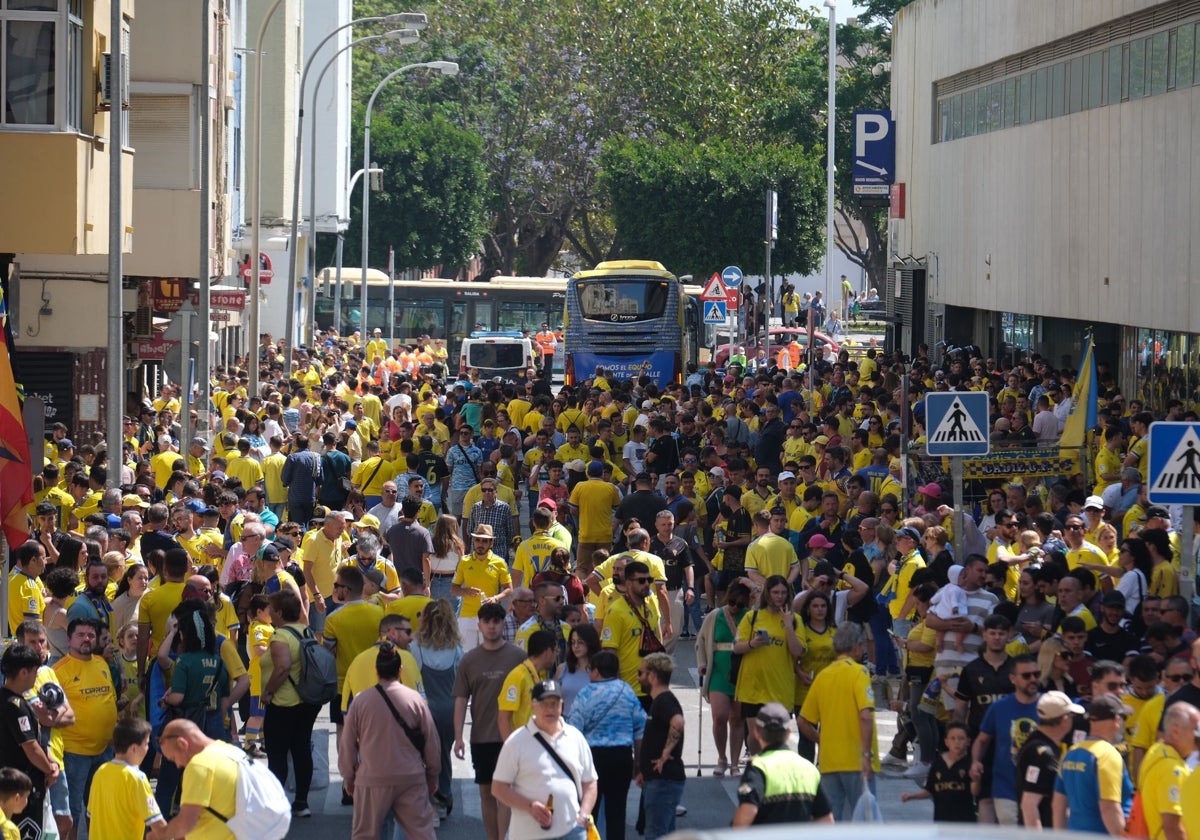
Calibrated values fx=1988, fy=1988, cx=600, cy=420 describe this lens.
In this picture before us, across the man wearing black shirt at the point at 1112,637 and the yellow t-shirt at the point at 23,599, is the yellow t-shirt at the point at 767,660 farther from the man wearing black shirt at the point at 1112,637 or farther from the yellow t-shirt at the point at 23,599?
the yellow t-shirt at the point at 23,599

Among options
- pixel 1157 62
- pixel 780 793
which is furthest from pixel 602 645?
pixel 1157 62

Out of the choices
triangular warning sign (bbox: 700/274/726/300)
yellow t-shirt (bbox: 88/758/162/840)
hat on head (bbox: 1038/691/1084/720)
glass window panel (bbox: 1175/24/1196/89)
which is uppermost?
glass window panel (bbox: 1175/24/1196/89)

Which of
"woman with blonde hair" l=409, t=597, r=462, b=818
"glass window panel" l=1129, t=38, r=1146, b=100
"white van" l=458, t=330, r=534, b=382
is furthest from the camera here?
"white van" l=458, t=330, r=534, b=382

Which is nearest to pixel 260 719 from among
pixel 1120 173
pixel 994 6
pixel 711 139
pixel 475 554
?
pixel 475 554

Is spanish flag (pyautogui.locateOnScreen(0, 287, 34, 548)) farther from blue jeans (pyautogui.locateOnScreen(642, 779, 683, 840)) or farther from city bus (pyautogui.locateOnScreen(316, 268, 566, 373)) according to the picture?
city bus (pyautogui.locateOnScreen(316, 268, 566, 373))

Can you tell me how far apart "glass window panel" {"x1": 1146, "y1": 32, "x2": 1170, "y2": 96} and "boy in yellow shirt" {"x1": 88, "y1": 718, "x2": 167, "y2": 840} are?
70.6 ft

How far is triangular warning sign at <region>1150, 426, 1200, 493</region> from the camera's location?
500 inches

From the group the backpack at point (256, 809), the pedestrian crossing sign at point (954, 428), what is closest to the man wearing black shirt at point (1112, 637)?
the pedestrian crossing sign at point (954, 428)

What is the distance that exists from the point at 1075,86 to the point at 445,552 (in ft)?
66.4

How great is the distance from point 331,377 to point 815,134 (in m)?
43.0

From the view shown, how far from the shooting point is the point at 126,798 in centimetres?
904

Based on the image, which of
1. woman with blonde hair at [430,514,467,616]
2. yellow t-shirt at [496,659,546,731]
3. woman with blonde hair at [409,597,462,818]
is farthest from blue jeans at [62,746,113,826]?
woman with blonde hair at [430,514,467,616]

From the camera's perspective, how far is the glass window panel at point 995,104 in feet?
125

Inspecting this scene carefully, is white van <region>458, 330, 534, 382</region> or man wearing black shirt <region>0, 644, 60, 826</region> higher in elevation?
white van <region>458, 330, 534, 382</region>
